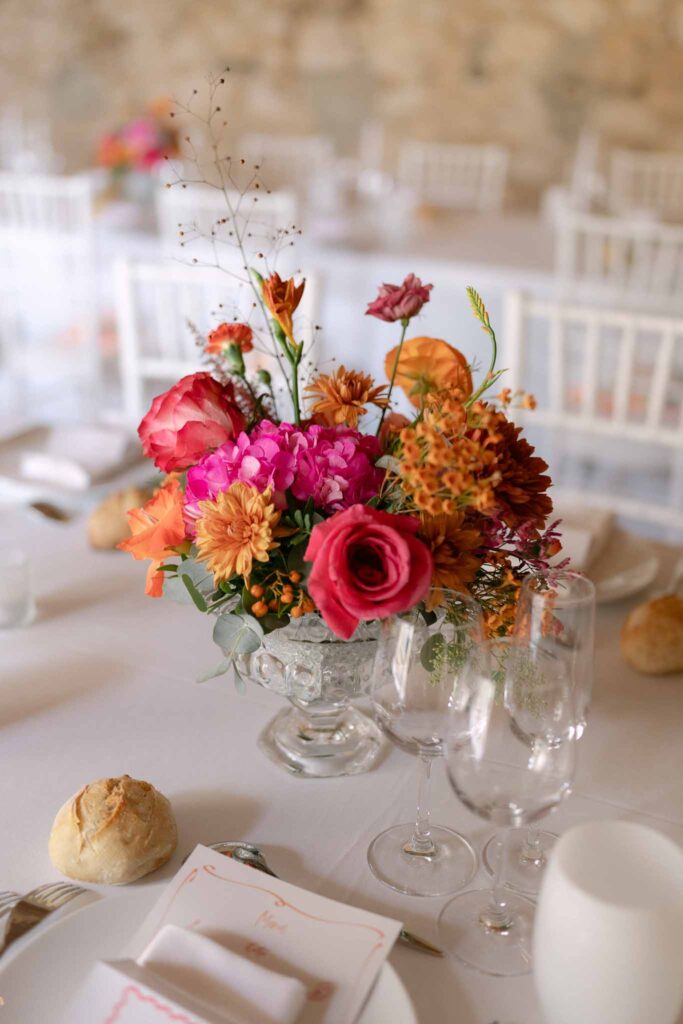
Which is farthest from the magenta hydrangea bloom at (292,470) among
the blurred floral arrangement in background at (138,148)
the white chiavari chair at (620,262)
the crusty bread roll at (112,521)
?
the blurred floral arrangement in background at (138,148)

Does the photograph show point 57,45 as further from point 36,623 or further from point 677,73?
point 36,623

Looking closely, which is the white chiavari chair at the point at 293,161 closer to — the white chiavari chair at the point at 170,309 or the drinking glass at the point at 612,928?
the white chiavari chair at the point at 170,309

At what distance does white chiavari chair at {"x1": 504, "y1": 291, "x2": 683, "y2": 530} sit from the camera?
1745 millimetres

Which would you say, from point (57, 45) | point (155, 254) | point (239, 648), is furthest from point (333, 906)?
point (57, 45)

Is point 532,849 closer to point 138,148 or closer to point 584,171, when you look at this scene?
point 138,148

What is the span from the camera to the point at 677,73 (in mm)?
4438

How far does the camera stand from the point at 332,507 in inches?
30.3

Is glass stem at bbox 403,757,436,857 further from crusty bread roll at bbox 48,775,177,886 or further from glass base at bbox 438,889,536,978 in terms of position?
crusty bread roll at bbox 48,775,177,886

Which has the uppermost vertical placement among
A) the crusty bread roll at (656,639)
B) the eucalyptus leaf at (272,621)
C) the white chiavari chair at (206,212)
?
the white chiavari chair at (206,212)

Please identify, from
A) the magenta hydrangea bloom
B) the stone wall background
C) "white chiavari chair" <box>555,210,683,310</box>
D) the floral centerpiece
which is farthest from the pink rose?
the stone wall background

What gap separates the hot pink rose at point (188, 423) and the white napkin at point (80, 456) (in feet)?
2.31

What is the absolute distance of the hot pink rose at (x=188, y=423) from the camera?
78cm

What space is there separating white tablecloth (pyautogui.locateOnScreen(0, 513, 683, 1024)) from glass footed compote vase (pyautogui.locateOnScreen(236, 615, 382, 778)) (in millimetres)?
18

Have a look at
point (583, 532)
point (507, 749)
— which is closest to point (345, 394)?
point (507, 749)
